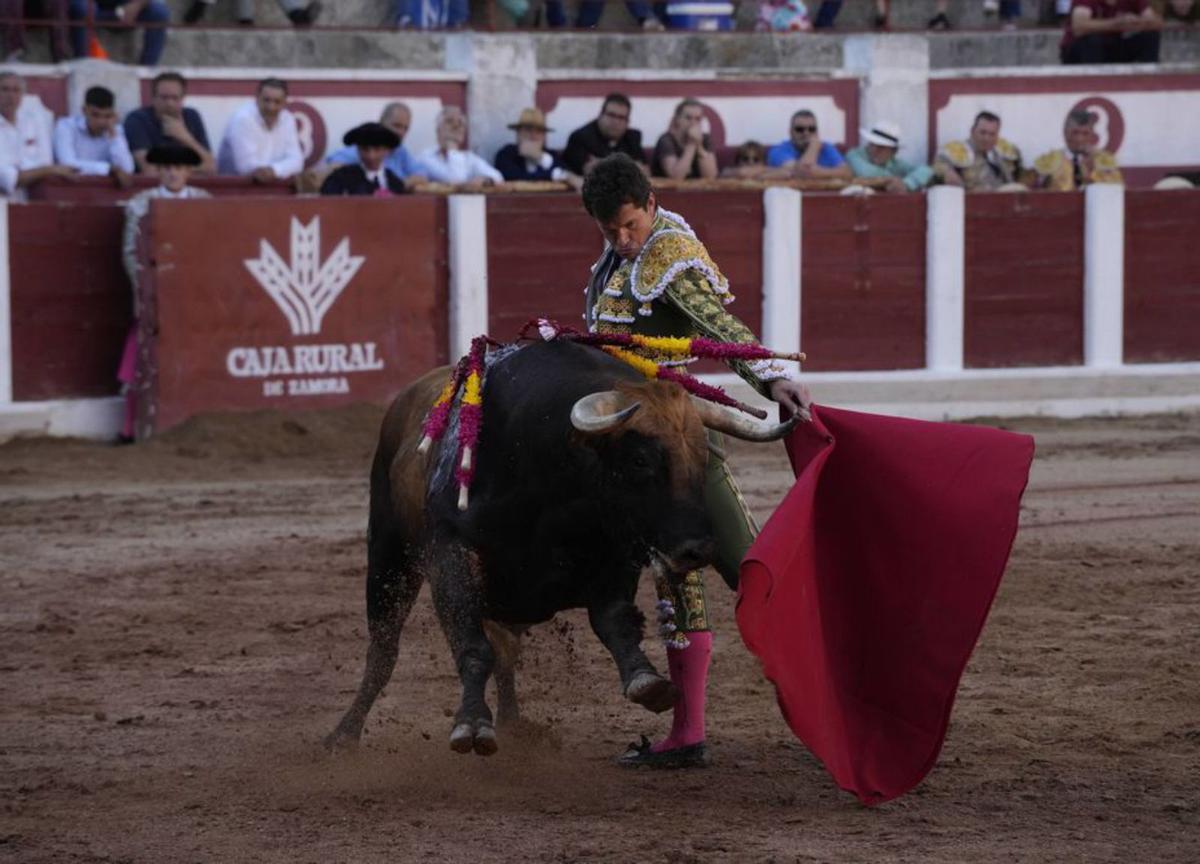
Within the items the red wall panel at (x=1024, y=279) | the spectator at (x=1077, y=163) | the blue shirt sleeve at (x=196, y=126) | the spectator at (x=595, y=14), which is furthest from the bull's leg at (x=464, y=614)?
the spectator at (x=595, y=14)

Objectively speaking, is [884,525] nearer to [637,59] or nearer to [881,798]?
[881,798]

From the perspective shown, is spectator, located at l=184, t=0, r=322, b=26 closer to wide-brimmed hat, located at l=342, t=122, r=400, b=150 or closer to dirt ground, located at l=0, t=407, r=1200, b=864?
wide-brimmed hat, located at l=342, t=122, r=400, b=150

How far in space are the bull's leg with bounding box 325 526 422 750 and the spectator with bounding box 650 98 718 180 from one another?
6.40m

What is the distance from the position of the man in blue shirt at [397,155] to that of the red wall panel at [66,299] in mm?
1249

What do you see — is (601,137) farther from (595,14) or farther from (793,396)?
(793,396)

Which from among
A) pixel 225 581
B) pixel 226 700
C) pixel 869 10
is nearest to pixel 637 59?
pixel 869 10

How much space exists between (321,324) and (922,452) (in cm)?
589

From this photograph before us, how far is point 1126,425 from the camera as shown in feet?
32.9

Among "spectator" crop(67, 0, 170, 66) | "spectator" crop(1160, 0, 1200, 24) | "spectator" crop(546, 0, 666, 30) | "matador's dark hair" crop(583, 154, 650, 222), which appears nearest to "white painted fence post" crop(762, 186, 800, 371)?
"spectator" crop(546, 0, 666, 30)

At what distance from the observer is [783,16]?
482 inches

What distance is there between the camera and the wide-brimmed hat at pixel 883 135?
10.8 m

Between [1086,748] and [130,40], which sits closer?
[1086,748]

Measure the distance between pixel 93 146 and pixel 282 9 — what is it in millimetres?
2643

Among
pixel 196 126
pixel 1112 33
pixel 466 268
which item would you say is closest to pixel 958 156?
pixel 1112 33
